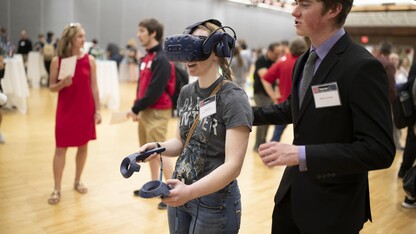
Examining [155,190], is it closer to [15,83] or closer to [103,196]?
[103,196]

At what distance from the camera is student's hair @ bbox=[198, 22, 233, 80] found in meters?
1.55

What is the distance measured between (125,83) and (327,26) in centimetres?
1442

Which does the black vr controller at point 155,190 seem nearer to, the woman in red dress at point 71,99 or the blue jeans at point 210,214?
the blue jeans at point 210,214

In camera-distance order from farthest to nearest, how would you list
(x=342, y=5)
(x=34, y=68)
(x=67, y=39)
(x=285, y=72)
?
1. (x=34, y=68)
2. (x=285, y=72)
3. (x=67, y=39)
4. (x=342, y=5)

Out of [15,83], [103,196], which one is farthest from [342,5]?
[15,83]

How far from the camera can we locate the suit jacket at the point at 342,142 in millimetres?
1140

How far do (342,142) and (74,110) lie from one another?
9.21ft

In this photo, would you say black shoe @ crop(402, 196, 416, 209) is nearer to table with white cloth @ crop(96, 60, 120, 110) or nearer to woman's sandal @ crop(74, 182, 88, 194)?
woman's sandal @ crop(74, 182, 88, 194)

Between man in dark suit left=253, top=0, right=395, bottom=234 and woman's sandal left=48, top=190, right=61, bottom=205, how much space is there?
2651 mm

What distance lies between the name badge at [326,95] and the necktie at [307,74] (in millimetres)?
109

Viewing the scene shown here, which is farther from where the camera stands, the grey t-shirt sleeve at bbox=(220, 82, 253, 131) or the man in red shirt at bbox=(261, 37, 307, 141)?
the man in red shirt at bbox=(261, 37, 307, 141)

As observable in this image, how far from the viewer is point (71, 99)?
11.4 ft

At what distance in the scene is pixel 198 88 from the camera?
162 cm

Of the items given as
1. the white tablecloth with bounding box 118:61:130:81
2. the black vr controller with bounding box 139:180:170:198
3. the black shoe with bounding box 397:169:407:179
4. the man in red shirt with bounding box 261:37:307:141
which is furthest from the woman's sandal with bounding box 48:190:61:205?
the white tablecloth with bounding box 118:61:130:81
